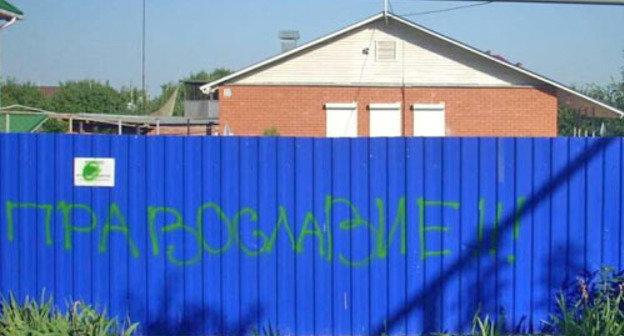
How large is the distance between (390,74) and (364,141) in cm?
2210

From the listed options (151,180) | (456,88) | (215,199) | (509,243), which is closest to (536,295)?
(509,243)

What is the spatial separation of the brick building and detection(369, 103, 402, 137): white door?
3 cm

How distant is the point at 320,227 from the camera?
6.81m

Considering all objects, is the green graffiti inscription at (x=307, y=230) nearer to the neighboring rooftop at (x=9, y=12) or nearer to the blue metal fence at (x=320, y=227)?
the blue metal fence at (x=320, y=227)

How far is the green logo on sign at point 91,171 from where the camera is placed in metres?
6.84

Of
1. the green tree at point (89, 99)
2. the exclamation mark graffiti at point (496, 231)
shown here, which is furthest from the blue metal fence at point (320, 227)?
the green tree at point (89, 99)

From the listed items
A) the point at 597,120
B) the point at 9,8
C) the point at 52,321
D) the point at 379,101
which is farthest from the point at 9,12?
the point at 597,120

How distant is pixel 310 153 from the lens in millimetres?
6805

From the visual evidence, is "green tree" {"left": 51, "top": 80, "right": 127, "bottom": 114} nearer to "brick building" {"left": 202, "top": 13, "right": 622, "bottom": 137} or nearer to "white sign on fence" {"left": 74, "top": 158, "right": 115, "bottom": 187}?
"brick building" {"left": 202, "top": 13, "right": 622, "bottom": 137}

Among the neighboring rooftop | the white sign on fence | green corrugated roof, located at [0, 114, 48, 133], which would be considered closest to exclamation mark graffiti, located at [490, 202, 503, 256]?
the white sign on fence

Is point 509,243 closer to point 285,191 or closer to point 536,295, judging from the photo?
point 536,295

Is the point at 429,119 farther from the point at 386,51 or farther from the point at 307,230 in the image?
the point at 307,230

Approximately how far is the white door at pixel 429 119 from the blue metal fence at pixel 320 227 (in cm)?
2142

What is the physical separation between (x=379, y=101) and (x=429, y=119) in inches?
71.7
